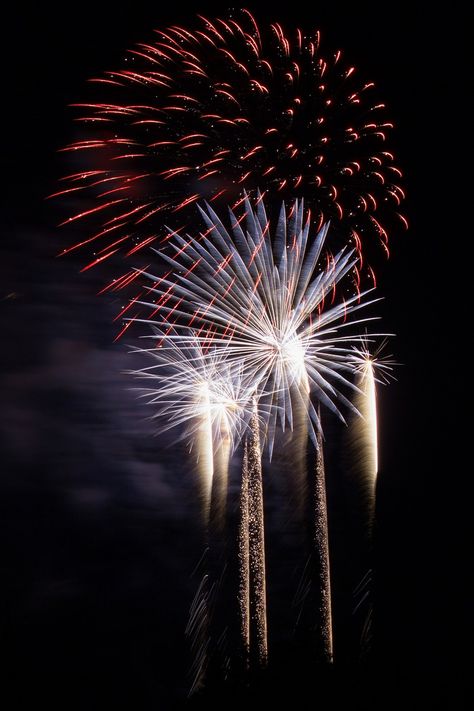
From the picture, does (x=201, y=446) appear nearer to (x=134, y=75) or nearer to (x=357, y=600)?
(x=357, y=600)

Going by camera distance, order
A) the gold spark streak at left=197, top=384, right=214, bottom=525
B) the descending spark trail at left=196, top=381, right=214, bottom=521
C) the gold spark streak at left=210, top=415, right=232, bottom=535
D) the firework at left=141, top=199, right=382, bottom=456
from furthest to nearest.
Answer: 1. the gold spark streak at left=197, top=384, right=214, bottom=525
2. the descending spark trail at left=196, top=381, right=214, bottom=521
3. the gold spark streak at left=210, top=415, right=232, bottom=535
4. the firework at left=141, top=199, right=382, bottom=456

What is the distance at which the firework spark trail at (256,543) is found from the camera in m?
10.3

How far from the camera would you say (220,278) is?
8500mm

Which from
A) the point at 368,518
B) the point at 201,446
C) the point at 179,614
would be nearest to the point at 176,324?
the point at 201,446

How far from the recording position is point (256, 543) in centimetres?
1065

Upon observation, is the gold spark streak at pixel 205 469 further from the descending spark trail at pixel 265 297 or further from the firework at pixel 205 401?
the descending spark trail at pixel 265 297

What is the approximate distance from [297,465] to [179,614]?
4238 mm

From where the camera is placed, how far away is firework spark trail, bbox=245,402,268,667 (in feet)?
33.7

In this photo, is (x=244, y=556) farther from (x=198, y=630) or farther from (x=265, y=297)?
(x=265, y=297)

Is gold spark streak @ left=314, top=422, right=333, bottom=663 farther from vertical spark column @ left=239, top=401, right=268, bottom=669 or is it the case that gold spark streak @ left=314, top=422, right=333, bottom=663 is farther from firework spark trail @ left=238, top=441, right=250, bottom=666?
firework spark trail @ left=238, top=441, right=250, bottom=666

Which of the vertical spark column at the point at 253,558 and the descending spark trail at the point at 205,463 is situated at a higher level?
the descending spark trail at the point at 205,463

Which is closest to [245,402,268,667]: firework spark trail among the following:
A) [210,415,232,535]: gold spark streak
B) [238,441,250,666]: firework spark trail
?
[238,441,250,666]: firework spark trail

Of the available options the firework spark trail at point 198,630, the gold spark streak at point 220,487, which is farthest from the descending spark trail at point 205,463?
the firework spark trail at point 198,630

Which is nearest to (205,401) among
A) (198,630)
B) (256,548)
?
(256,548)
